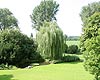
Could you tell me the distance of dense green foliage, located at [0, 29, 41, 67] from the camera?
101 feet

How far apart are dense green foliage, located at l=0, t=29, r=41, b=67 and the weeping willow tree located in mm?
1046

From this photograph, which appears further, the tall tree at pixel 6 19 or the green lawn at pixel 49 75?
the tall tree at pixel 6 19

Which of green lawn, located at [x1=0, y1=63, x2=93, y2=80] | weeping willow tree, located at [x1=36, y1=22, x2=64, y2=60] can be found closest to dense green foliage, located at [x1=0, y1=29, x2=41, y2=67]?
weeping willow tree, located at [x1=36, y1=22, x2=64, y2=60]

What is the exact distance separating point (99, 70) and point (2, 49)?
17829 mm

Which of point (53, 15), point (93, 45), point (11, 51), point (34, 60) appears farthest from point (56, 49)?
point (53, 15)

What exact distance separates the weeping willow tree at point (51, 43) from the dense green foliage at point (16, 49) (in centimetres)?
105

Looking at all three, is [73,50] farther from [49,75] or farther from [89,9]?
[49,75]

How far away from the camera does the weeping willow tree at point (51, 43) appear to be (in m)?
33.2

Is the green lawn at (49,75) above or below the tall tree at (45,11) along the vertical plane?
below

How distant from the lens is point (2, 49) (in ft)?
100

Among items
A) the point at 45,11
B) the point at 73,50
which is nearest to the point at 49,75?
the point at 73,50

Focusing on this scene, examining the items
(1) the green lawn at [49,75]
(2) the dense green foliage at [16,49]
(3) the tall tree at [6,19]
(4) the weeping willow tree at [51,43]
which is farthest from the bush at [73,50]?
(1) the green lawn at [49,75]

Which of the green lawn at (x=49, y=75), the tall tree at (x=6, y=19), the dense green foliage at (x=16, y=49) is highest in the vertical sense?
the tall tree at (x=6, y=19)

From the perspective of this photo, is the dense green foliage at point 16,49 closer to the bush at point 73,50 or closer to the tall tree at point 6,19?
the bush at point 73,50
